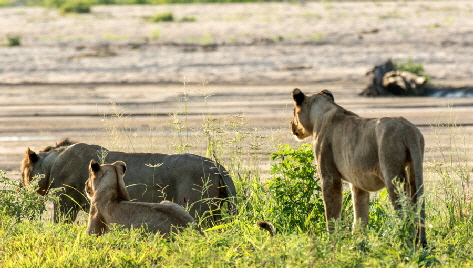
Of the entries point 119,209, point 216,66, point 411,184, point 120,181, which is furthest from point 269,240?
point 216,66

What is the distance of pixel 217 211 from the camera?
8188 mm

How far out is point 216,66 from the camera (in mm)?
27906

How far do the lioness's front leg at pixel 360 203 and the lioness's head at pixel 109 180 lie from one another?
1.97m

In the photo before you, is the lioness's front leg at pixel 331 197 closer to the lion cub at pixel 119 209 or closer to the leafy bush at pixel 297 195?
the leafy bush at pixel 297 195

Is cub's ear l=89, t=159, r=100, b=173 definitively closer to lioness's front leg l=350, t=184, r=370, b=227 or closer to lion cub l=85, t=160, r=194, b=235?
lion cub l=85, t=160, r=194, b=235

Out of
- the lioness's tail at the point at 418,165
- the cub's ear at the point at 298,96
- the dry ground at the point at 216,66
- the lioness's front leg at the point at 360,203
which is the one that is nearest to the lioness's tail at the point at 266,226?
the lioness's front leg at the point at 360,203

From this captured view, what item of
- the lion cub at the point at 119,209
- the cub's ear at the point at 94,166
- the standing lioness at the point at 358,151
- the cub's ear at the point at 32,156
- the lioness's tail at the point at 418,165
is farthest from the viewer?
the cub's ear at the point at 32,156

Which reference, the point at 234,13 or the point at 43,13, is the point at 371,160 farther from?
the point at 43,13

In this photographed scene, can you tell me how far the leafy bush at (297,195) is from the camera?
7.88m

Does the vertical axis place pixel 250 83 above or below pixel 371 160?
below

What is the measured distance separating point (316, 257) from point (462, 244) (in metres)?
1.67

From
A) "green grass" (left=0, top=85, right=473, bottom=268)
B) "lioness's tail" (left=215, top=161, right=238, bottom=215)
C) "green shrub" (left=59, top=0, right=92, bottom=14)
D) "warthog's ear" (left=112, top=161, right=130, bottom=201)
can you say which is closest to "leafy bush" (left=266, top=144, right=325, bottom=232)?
"green grass" (left=0, top=85, right=473, bottom=268)

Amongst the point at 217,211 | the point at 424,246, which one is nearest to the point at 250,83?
the point at 217,211

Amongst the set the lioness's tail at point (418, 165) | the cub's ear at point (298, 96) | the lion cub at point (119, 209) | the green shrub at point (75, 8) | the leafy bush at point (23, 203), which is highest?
the cub's ear at point (298, 96)
